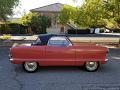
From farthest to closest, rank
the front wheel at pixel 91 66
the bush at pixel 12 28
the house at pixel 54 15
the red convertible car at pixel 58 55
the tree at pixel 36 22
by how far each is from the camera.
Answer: the house at pixel 54 15, the tree at pixel 36 22, the bush at pixel 12 28, the front wheel at pixel 91 66, the red convertible car at pixel 58 55

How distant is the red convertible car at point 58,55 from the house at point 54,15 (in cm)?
5018

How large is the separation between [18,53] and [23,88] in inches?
Result: 102

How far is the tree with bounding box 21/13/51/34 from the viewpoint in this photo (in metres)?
56.4

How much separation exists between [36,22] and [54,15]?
38.5 feet

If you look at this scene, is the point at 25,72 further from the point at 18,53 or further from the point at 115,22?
the point at 115,22

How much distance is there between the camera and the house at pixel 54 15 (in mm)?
63694

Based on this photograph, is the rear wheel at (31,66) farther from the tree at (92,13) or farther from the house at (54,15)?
the house at (54,15)

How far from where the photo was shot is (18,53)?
1108 centimetres

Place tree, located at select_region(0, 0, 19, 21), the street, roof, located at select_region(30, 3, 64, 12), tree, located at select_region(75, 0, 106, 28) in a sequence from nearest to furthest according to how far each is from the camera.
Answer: the street < tree, located at select_region(75, 0, 106, 28) < tree, located at select_region(0, 0, 19, 21) < roof, located at select_region(30, 3, 64, 12)

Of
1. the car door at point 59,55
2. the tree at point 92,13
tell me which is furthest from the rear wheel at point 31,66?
the tree at point 92,13

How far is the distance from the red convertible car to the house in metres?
50.2

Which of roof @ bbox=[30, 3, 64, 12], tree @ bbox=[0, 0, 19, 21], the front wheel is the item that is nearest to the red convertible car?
the front wheel

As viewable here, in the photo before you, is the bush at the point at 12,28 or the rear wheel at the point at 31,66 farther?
the bush at the point at 12,28

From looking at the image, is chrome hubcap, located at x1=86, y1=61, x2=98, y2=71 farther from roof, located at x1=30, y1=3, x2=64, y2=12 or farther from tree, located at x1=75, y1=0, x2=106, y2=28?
roof, located at x1=30, y1=3, x2=64, y2=12
